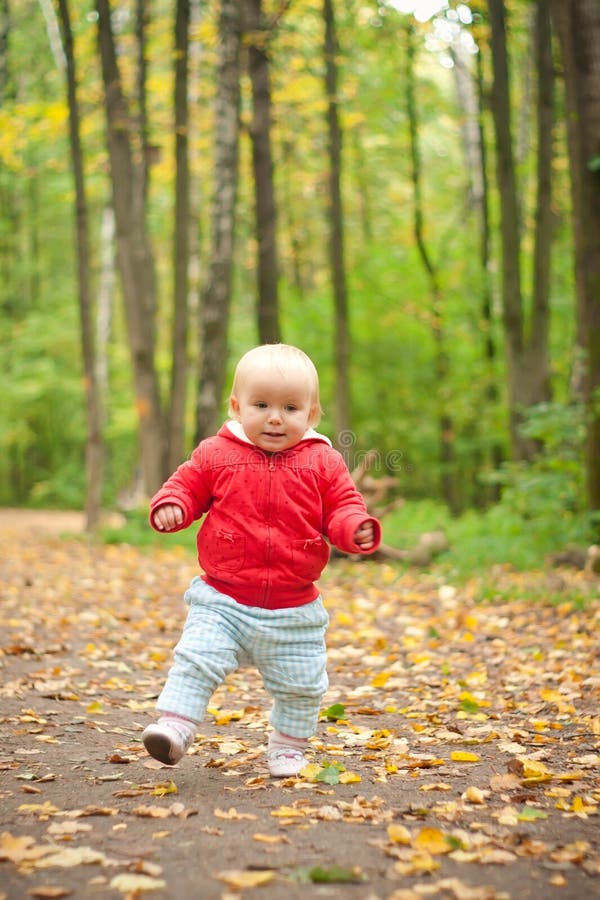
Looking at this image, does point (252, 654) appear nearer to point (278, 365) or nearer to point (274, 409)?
point (274, 409)

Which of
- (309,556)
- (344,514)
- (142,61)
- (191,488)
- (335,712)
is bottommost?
(335,712)

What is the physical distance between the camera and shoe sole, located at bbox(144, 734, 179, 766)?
346 centimetres

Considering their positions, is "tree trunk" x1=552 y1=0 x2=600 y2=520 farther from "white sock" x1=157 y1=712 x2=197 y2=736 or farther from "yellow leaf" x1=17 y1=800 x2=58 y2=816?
"yellow leaf" x1=17 y1=800 x2=58 y2=816

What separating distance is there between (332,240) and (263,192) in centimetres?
211

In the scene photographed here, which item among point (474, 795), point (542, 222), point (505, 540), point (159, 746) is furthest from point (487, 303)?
point (159, 746)

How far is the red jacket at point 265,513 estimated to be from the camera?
374 centimetres

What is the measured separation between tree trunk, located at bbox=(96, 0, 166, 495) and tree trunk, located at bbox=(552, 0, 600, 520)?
714cm

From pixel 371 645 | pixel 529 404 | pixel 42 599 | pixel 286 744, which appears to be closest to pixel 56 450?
pixel 529 404

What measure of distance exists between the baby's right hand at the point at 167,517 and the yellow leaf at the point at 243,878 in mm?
1398

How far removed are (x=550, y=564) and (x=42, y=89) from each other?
775 inches

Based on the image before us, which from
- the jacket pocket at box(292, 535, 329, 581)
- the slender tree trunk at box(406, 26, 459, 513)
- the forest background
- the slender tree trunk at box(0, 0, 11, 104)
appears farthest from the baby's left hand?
the slender tree trunk at box(0, 0, 11, 104)

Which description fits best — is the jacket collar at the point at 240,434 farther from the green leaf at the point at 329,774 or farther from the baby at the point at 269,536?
the green leaf at the point at 329,774

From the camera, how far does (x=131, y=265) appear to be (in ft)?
47.1

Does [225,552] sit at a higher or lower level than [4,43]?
lower
